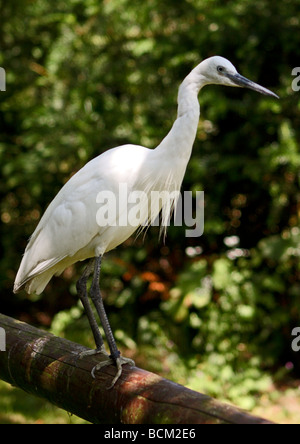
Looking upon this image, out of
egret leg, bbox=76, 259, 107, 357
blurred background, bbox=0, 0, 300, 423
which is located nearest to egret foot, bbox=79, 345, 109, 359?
egret leg, bbox=76, 259, 107, 357

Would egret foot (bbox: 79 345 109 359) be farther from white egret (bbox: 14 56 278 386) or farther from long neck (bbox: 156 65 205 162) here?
long neck (bbox: 156 65 205 162)

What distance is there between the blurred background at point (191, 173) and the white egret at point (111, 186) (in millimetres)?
1513

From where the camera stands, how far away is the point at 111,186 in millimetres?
2471

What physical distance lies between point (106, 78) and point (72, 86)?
34 cm

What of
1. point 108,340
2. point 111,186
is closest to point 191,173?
point 111,186

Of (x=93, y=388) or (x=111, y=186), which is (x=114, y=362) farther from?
(x=111, y=186)

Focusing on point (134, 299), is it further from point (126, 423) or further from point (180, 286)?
point (126, 423)

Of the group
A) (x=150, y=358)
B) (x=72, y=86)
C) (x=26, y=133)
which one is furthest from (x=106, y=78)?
(x=150, y=358)

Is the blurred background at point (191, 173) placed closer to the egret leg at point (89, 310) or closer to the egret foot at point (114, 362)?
the egret leg at point (89, 310)

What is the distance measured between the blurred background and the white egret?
1513 millimetres

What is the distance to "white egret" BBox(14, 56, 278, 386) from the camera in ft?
7.92

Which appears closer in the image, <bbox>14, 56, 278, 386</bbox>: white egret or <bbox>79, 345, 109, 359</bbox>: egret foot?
<bbox>79, 345, 109, 359</bbox>: egret foot

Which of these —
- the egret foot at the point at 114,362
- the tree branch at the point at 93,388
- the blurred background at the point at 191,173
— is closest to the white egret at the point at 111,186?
the egret foot at the point at 114,362
